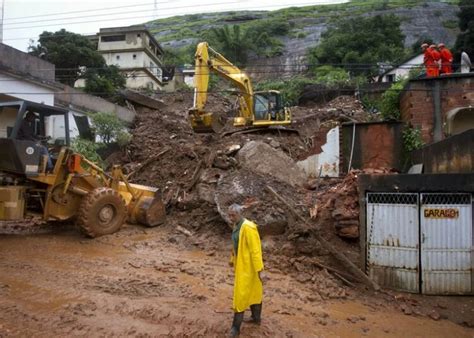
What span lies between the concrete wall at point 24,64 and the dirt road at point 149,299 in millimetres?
8773

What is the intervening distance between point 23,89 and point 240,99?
8311 millimetres

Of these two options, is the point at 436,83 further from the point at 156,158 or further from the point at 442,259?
the point at 156,158

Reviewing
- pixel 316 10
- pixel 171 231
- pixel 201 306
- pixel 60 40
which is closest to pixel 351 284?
pixel 201 306

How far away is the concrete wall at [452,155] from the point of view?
9.96 meters

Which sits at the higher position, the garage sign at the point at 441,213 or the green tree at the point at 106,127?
the green tree at the point at 106,127

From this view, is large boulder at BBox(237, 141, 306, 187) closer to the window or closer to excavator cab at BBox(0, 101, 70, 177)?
excavator cab at BBox(0, 101, 70, 177)

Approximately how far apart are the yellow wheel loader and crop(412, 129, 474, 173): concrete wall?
25.9 feet

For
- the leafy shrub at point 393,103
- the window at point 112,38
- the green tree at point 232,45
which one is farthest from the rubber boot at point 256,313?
the green tree at point 232,45

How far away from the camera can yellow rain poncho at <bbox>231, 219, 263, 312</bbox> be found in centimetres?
553

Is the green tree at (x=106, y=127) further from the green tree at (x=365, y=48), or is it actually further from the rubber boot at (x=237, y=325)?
the green tree at (x=365, y=48)

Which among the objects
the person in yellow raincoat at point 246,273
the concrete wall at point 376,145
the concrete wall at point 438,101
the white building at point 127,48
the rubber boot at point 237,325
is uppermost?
the white building at point 127,48

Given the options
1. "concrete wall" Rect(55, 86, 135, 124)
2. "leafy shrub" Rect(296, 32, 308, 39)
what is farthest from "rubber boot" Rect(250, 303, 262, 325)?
"leafy shrub" Rect(296, 32, 308, 39)

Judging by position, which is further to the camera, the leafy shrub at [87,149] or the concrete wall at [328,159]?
the leafy shrub at [87,149]

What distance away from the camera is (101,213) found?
395 inches
